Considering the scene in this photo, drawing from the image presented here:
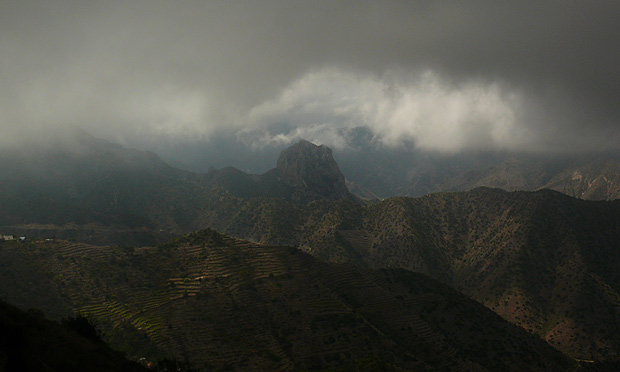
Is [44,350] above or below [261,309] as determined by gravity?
above

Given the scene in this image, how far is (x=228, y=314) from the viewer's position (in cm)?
11669

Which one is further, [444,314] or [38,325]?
[444,314]

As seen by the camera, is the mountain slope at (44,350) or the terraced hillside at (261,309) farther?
the terraced hillside at (261,309)

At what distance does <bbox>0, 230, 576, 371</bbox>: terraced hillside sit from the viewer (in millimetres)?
105125

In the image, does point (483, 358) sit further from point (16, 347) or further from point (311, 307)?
point (16, 347)

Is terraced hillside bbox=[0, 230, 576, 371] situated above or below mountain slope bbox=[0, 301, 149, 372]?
Answer: below

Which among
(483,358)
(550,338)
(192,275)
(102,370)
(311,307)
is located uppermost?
(102,370)

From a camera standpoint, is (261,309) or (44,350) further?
(261,309)

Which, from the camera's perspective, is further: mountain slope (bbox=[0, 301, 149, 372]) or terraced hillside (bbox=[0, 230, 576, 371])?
terraced hillside (bbox=[0, 230, 576, 371])

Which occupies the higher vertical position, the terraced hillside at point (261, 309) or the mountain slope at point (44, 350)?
the mountain slope at point (44, 350)

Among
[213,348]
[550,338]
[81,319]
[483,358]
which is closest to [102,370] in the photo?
[81,319]

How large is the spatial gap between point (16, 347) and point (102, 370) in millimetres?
10431

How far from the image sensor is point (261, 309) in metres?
122

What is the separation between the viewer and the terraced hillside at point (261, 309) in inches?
4139
